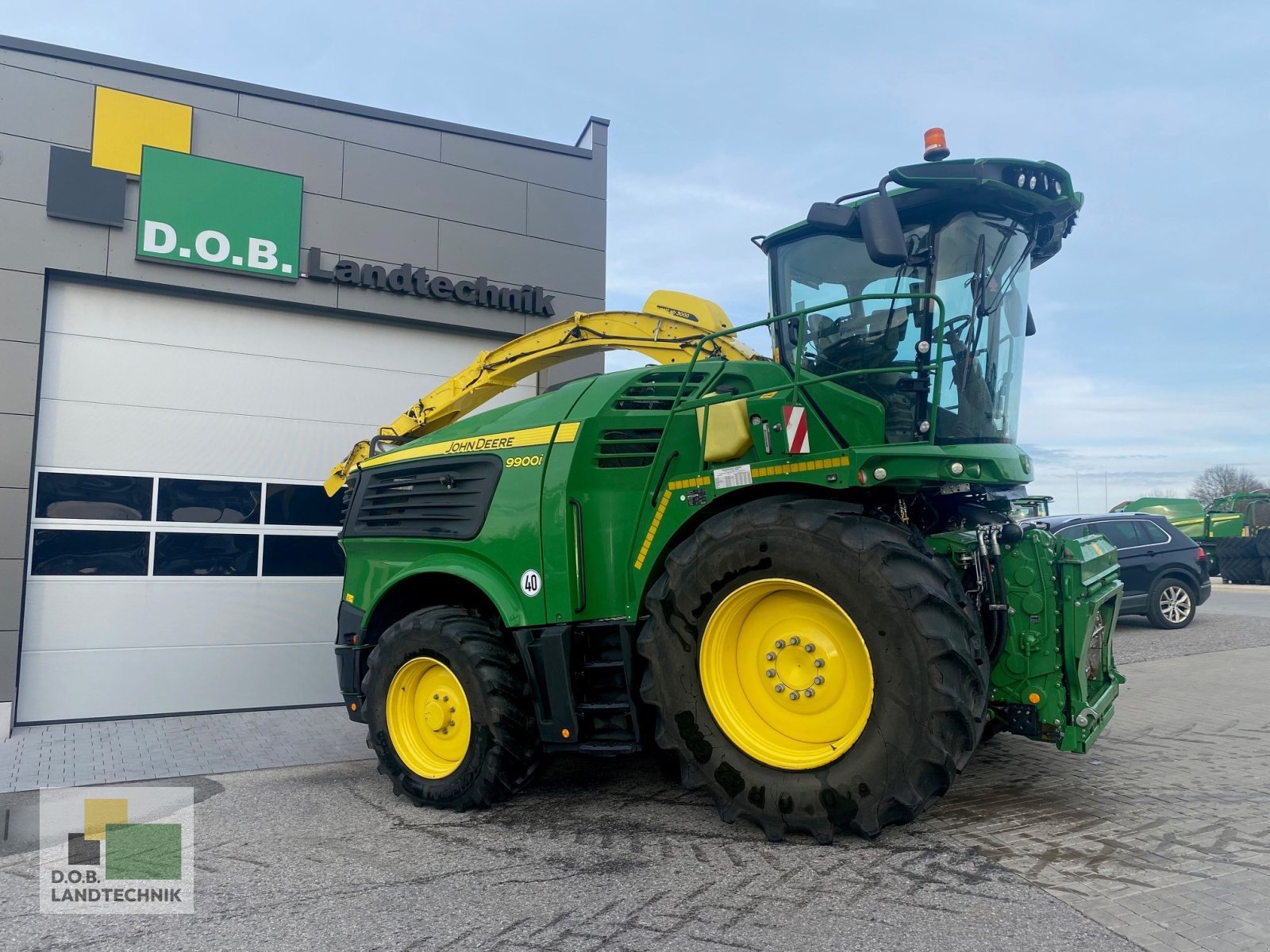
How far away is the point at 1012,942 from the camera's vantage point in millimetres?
2975

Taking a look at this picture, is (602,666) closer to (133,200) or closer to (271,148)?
(133,200)

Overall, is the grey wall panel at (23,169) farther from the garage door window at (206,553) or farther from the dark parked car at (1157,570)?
the dark parked car at (1157,570)

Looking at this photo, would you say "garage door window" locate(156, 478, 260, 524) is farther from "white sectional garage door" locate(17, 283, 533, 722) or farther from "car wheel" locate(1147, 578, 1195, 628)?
"car wheel" locate(1147, 578, 1195, 628)

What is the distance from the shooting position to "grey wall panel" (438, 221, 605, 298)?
947 cm

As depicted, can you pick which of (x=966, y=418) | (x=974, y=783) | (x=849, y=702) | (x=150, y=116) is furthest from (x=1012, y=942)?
(x=150, y=116)

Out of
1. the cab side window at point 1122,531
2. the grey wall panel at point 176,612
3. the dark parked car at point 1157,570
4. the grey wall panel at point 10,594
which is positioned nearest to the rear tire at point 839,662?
the grey wall panel at point 176,612

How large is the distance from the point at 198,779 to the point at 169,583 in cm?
271

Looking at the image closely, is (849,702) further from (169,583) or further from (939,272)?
(169,583)

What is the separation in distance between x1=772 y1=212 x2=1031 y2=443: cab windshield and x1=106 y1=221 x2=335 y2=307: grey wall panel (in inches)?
229

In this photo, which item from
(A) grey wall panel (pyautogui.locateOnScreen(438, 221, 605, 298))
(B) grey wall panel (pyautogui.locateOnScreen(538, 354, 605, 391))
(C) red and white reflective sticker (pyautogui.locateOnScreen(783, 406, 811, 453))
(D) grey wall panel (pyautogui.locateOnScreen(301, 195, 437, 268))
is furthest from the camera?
(B) grey wall panel (pyautogui.locateOnScreen(538, 354, 605, 391))

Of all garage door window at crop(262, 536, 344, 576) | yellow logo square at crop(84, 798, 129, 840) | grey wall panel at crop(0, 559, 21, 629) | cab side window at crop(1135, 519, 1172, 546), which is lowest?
yellow logo square at crop(84, 798, 129, 840)

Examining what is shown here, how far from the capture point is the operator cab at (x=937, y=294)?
4.32m

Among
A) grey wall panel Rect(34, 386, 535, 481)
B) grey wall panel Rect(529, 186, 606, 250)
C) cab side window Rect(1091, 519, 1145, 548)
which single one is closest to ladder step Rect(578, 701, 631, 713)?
grey wall panel Rect(34, 386, 535, 481)

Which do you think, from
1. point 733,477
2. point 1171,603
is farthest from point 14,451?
point 1171,603
